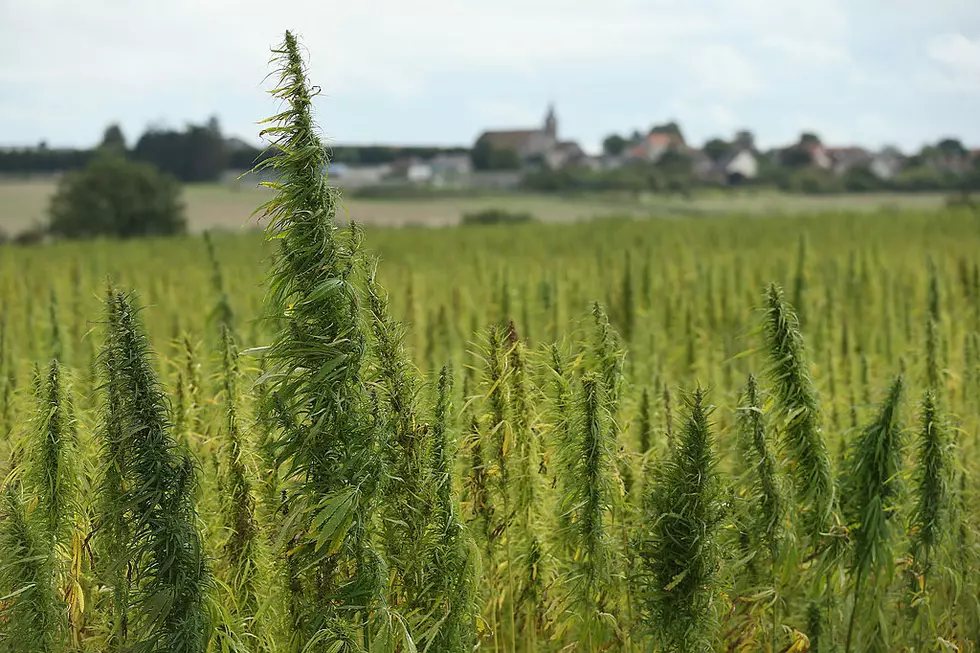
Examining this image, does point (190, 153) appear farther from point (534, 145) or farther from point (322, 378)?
point (322, 378)

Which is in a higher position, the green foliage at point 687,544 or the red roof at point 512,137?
the red roof at point 512,137

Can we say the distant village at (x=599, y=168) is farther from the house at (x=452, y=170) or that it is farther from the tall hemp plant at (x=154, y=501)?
the tall hemp plant at (x=154, y=501)

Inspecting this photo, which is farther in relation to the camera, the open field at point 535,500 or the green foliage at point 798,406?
the green foliage at point 798,406

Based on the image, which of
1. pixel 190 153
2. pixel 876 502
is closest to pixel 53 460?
pixel 876 502

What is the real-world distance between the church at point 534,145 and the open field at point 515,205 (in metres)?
24.5

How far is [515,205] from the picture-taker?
43.2 meters

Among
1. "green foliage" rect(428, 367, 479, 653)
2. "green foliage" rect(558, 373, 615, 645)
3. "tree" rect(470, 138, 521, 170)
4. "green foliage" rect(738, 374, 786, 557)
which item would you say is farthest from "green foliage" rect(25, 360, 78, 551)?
"tree" rect(470, 138, 521, 170)

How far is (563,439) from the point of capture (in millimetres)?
3057

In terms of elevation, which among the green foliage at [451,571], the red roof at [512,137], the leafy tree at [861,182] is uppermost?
the red roof at [512,137]

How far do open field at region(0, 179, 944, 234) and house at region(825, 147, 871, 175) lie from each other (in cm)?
2441

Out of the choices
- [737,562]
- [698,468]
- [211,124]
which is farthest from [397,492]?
[211,124]

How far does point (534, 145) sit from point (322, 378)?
254ft

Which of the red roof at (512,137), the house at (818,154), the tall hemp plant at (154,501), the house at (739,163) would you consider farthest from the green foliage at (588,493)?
the red roof at (512,137)

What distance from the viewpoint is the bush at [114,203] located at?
3931 centimetres
